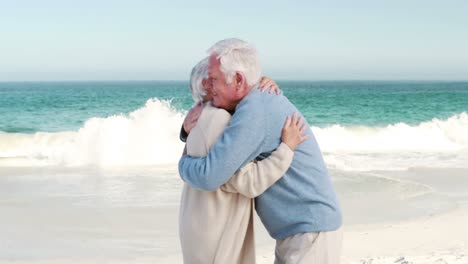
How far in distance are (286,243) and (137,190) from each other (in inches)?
283

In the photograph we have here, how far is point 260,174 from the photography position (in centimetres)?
262

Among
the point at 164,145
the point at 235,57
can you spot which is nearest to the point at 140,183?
the point at 164,145

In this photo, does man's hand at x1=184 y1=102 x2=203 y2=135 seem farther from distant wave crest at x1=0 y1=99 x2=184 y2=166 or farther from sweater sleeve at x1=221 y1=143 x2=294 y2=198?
distant wave crest at x1=0 y1=99 x2=184 y2=166

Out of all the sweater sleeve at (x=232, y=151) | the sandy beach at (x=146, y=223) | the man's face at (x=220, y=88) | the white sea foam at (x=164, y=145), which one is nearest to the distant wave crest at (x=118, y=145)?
the white sea foam at (x=164, y=145)

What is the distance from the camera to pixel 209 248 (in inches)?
107

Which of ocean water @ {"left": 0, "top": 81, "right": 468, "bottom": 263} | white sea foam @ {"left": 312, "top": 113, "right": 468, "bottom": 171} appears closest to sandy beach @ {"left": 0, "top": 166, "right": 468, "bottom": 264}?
ocean water @ {"left": 0, "top": 81, "right": 468, "bottom": 263}

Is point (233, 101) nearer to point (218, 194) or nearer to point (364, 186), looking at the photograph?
point (218, 194)

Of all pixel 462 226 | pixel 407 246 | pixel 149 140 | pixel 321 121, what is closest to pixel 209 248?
pixel 407 246

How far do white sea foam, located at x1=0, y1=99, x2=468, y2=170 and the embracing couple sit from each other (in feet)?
32.2

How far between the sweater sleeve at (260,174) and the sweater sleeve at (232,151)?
4 centimetres

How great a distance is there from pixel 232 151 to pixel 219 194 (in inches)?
8.1

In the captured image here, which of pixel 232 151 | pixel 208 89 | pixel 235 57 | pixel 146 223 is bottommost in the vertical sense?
pixel 146 223

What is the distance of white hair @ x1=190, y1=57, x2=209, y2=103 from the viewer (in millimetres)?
2693

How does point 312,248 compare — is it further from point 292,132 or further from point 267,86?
point 267,86
